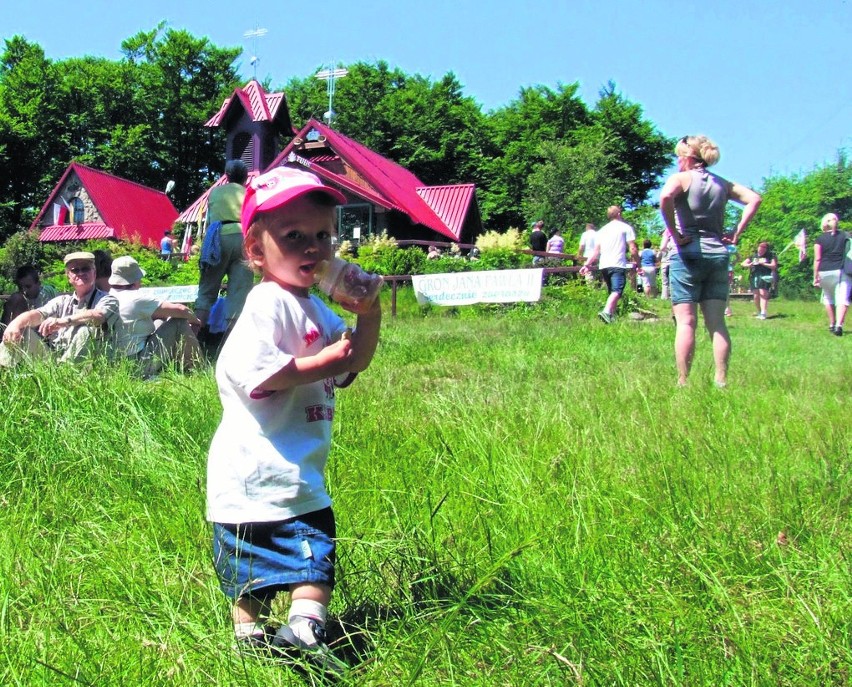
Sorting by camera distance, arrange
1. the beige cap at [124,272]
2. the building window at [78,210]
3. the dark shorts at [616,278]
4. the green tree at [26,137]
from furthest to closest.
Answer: the green tree at [26,137]
the building window at [78,210]
the dark shorts at [616,278]
the beige cap at [124,272]

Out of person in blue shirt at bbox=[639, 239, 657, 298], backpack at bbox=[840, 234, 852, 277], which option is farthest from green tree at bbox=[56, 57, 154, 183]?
backpack at bbox=[840, 234, 852, 277]

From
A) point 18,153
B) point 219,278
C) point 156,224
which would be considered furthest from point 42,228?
point 219,278

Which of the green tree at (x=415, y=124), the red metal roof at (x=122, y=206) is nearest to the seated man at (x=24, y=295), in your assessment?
the red metal roof at (x=122, y=206)

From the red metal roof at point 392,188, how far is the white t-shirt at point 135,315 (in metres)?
26.3

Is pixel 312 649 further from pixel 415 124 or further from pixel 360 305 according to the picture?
pixel 415 124

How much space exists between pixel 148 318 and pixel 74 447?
3337 mm

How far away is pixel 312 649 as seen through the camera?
1.98 m

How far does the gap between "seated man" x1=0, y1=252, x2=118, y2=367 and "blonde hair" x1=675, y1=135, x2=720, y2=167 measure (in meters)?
4.33

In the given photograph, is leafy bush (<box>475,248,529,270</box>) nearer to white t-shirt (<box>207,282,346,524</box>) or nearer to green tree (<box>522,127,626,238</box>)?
white t-shirt (<box>207,282,346,524</box>)

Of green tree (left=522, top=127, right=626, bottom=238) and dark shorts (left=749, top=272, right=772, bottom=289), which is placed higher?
green tree (left=522, top=127, right=626, bottom=238)

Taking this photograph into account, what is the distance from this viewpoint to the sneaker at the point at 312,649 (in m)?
1.97

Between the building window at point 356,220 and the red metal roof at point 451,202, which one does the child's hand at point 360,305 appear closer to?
the building window at point 356,220

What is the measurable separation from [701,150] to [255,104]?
118 ft

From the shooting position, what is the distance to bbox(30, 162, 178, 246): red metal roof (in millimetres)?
43438
